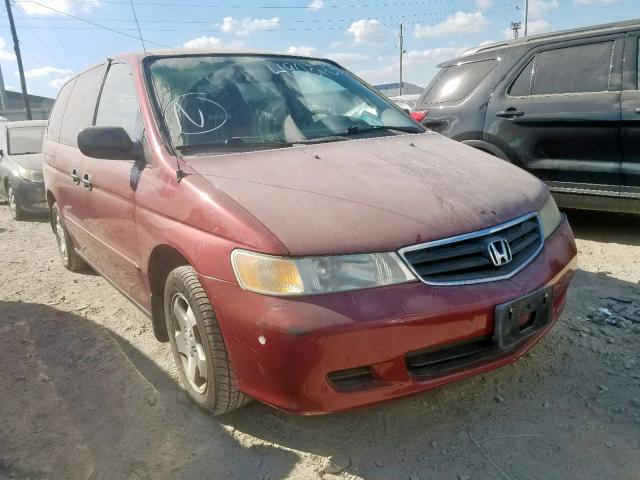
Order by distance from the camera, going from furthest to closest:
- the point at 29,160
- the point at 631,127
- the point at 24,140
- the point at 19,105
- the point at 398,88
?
1. the point at 398,88
2. the point at 19,105
3. the point at 24,140
4. the point at 29,160
5. the point at 631,127

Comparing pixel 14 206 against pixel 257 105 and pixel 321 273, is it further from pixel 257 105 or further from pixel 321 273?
pixel 321 273

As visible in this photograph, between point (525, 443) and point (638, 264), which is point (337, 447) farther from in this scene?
point (638, 264)

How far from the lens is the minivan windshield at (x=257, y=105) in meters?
2.73

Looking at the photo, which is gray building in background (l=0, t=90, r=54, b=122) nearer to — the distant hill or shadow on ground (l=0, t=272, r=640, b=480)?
the distant hill

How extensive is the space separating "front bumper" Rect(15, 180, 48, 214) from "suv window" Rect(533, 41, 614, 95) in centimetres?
662

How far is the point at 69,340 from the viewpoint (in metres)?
3.40

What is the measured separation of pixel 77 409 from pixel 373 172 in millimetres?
1811

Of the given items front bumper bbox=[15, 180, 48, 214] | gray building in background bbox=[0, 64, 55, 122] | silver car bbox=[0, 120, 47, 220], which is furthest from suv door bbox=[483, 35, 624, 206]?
gray building in background bbox=[0, 64, 55, 122]

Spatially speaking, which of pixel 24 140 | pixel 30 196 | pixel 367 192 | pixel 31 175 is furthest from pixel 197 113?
pixel 24 140

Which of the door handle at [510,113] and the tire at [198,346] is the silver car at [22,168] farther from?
the door handle at [510,113]

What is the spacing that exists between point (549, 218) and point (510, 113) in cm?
259

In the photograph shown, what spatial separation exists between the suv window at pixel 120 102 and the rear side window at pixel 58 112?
1.15m

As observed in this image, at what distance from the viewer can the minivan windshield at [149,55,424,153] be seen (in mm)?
2732

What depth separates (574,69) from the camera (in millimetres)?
4652
